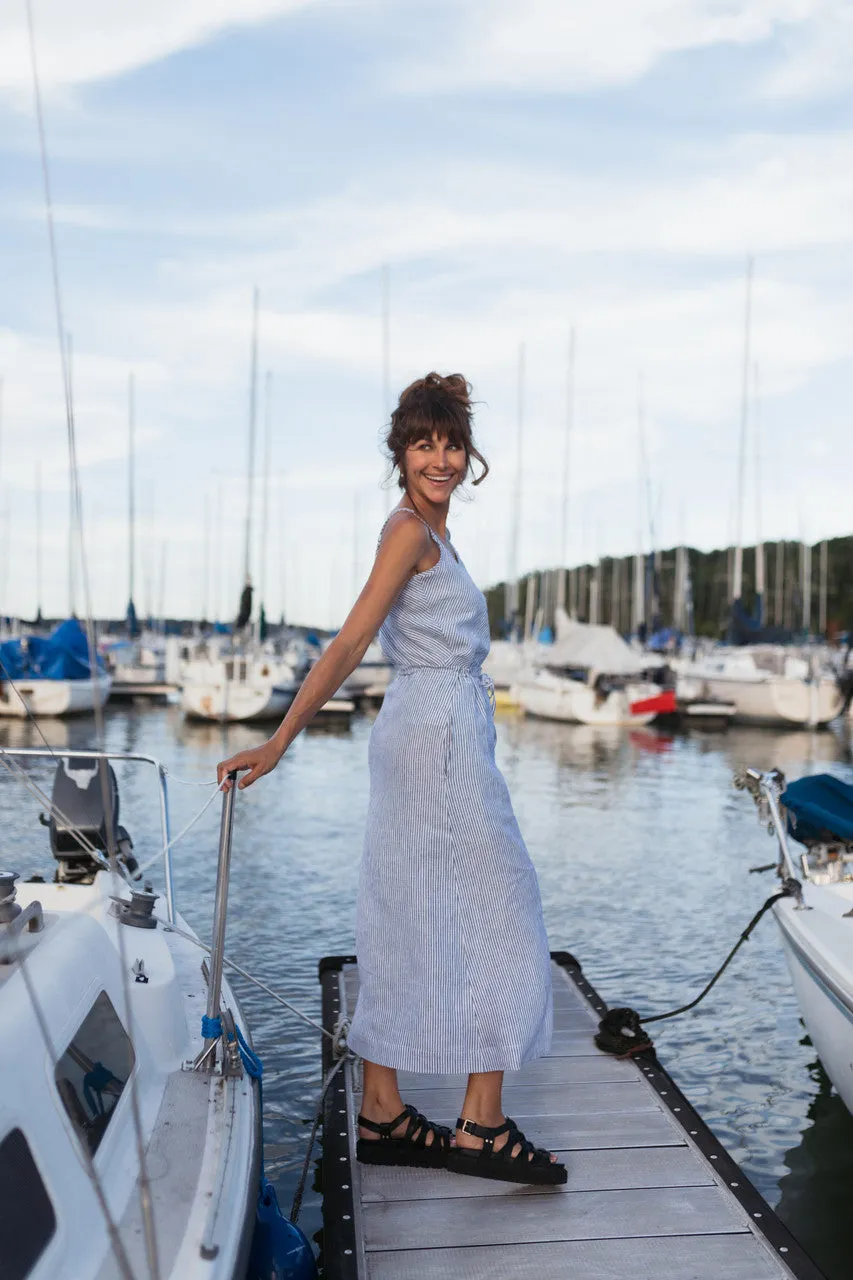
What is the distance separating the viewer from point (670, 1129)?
3826 mm

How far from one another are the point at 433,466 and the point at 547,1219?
1987mm

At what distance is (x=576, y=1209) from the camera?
128 inches

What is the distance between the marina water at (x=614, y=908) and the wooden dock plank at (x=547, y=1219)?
5.52ft

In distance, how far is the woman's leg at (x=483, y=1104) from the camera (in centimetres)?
323

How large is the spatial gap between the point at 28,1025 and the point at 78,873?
4.23 m

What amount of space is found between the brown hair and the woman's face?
0.05 feet

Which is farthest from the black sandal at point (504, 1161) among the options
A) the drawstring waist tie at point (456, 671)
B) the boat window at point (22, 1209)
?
the boat window at point (22, 1209)

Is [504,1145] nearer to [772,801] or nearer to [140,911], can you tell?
[140,911]

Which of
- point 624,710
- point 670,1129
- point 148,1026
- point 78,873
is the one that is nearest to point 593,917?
point 78,873

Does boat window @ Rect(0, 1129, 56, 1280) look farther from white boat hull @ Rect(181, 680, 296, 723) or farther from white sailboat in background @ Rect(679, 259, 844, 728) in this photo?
white sailboat in background @ Rect(679, 259, 844, 728)

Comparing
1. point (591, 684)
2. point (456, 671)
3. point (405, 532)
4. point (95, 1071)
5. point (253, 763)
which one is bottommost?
point (591, 684)

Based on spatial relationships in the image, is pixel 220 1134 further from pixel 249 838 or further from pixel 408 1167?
pixel 249 838

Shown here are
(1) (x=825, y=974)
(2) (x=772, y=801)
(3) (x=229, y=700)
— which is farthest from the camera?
(3) (x=229, y=700)

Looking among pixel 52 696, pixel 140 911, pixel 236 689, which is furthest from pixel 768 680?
pixel 140 911
